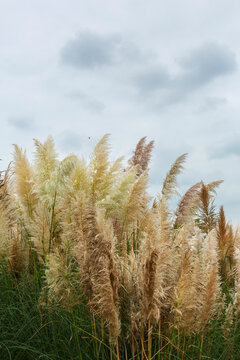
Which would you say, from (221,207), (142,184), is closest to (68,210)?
(142,184)

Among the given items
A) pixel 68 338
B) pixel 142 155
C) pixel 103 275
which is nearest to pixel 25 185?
pixel 68 338

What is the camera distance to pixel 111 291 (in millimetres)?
2320

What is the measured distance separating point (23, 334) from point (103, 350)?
924 millimetres

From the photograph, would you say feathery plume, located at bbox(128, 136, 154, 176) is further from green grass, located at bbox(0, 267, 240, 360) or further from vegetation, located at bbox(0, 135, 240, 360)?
green grass, located at bbox(0, 267, 240, 360)

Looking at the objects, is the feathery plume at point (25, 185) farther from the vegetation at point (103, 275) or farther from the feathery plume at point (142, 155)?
the feathery plume at point (142, 155)

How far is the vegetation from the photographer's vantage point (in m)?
2.44

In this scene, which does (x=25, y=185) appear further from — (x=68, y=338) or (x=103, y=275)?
(x=103, y=275)

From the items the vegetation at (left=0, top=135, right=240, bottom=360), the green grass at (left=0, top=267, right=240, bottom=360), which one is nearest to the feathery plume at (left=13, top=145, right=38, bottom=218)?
the vegetation at (left=0, top=135, right=240, bottom=360)

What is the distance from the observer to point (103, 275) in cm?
233

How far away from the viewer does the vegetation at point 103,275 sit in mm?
2443

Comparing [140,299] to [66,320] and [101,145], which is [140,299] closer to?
[66,320]

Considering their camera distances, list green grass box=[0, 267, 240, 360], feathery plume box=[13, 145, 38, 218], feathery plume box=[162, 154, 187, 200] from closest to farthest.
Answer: green grass box=[0, 267, 240, 360]
feathery plume box=[13, 145, 38, 218]
feathery plume box=[162, 154, 187, 200]

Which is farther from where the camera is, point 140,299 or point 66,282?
point 66,282

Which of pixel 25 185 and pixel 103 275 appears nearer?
pixel 103 275
